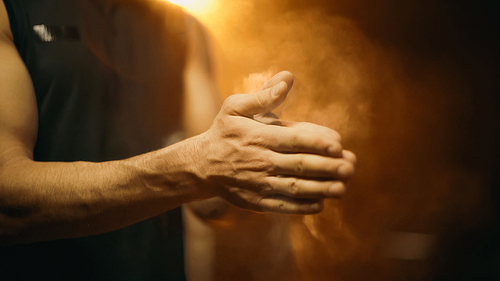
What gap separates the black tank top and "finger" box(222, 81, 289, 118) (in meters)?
0.20

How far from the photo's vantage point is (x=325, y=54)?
0.44 metres

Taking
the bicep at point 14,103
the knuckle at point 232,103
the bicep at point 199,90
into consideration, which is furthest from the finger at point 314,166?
the bicep at point 14,103

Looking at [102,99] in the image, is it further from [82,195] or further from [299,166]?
[299,166]

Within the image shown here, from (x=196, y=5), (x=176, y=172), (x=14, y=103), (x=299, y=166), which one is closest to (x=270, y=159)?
(x=299, y=166)

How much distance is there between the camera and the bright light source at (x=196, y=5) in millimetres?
459

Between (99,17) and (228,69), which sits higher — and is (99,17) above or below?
above

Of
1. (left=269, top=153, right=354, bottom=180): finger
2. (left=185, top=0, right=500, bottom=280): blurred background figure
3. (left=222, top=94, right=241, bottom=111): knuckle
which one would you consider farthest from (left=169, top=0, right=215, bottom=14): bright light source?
(left=269, top=153, right=354, bottom=180): finger

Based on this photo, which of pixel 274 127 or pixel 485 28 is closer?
pixel 274 127

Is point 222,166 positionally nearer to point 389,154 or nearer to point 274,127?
point 274,127

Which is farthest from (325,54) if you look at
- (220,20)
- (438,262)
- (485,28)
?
(438,262)

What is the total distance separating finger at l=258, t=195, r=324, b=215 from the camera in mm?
332

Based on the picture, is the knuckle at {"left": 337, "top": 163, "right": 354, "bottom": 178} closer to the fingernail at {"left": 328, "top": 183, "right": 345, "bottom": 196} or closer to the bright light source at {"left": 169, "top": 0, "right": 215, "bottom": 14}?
the fingernail at {"left": 328, "top": 183, "right": 345, "bottom": 196}

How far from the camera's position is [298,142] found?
1.03 feet

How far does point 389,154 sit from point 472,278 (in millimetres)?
358
